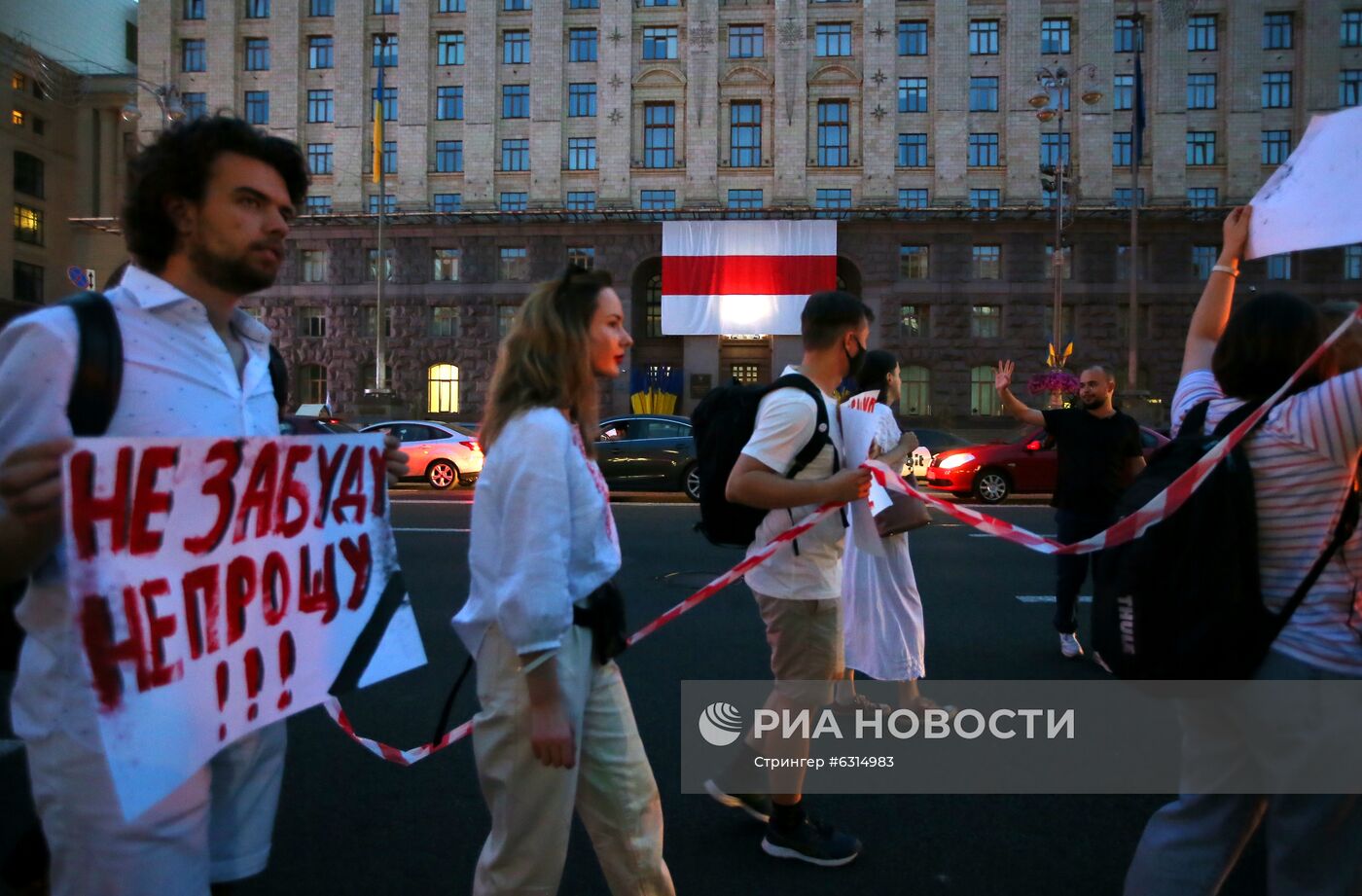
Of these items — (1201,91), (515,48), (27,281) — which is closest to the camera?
(1201,91)

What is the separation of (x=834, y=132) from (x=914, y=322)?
8108mm

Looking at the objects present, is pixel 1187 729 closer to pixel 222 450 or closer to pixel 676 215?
pixel 222 450

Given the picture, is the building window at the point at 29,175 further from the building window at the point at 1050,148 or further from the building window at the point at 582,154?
the building window at the point at 1050,148

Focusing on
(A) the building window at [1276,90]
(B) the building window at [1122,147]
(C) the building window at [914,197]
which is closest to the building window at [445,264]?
Answer: (C) the building window at [914,197]

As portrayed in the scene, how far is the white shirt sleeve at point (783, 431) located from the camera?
3.12m

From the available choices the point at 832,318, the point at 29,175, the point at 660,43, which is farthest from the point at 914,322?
the point at 29,175

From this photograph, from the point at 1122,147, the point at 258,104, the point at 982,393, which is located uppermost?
the point at 258,104

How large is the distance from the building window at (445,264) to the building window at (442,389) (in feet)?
11.6

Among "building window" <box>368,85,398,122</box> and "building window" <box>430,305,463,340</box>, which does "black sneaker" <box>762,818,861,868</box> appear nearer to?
"building window" <box>430,305,463,340</box>

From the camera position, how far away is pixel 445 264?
37.0 m

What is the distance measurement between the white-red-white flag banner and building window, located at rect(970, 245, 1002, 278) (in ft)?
19.0

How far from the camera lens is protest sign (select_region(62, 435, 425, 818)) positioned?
1559mm

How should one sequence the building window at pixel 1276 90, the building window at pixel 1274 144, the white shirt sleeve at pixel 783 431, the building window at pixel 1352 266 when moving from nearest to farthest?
1. the white shirt sleeve at pixel 783 431
2. the building window at pixel 1352 266
3. the building window at pixel 1274 144
4. the building window at pixel 1276 90

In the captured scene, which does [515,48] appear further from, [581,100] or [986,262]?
[986,262]
